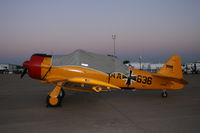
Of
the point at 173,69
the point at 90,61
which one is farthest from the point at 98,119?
the point at 173,69

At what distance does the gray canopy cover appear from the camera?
5.32 m

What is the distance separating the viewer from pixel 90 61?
5465mm

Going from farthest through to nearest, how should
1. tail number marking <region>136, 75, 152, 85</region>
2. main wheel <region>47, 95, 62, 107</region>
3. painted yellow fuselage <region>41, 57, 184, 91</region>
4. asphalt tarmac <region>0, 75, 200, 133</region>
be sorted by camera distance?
tail number marking <region>136, 75, 152, 85</region>, painted yellow fuselage <region>41, 57, 184, 91</region>, main wheel <region>47, 95, 62, 107</region>, asphalt tarmac <region>0, 75, 200, 133</region>

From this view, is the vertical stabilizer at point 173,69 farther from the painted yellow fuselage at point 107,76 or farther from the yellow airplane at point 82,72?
the yellow airplane at point 82,72

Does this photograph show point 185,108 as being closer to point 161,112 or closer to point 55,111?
point 161,112

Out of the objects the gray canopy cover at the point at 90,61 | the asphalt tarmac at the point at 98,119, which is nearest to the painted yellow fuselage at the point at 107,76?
the gray canopy cover at the point at 90,61

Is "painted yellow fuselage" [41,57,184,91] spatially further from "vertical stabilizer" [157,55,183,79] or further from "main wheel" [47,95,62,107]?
"main wheel" [47,95,62,107]

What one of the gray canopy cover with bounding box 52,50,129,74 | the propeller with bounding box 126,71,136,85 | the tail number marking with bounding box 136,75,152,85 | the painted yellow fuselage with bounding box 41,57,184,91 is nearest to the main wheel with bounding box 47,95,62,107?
the painted yellow fuselage with bounding box 41,57,184,91

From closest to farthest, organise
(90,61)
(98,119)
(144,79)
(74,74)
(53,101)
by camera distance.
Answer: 1. (98,119)
2. (53,101)
3. (74,74)
4. (90,61)
5. (144,79)

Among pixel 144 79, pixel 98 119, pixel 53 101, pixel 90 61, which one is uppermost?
pixel 90 61

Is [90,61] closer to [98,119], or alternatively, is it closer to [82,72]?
[82,72]

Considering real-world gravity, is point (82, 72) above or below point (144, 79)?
above

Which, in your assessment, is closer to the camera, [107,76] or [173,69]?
[107,76]

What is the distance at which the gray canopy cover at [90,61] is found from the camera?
5.32 metres
